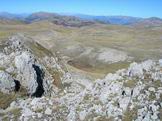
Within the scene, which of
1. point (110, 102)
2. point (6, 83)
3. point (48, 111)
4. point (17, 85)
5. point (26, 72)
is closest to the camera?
point (110, 102)

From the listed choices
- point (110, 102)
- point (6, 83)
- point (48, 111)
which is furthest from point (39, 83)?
point (110, 102)

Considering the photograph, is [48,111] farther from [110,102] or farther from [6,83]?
[6,83]

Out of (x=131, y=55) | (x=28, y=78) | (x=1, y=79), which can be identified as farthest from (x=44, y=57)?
(x=131, y=55)

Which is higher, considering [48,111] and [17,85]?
[48,111]

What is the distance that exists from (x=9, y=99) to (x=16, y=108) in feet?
17.4

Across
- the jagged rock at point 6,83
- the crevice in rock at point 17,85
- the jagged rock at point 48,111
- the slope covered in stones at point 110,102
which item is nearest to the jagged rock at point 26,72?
the crevice in rock at point 17,85

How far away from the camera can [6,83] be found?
3241cm

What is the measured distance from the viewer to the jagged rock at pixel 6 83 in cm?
3184

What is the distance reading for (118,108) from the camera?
21625mm

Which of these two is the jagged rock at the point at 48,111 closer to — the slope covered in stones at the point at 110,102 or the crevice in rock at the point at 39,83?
the slope covered in stones at the point at 110,102

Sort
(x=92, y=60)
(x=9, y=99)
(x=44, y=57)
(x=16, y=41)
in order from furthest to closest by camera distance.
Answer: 1. (x=92, y=60)
2. (x=44, y=57)
3. (x=16, y=41)
4. (x=9, y=99)

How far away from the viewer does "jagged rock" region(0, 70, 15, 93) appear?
104 ft

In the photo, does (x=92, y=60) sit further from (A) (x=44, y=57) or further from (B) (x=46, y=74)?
(B) (x=46, y=74)

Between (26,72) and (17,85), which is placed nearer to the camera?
(17,85)
